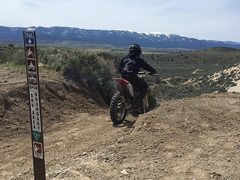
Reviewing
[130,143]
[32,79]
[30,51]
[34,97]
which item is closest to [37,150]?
[34,97]

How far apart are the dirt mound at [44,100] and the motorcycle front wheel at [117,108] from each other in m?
1.96

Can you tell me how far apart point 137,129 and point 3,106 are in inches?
159

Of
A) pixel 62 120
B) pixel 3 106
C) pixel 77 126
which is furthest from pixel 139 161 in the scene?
pixel 3 106

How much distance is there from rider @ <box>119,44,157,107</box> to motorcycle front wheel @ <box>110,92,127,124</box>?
0.40 meters

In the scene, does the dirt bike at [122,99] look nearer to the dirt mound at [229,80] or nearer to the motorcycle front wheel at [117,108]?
the motorcycle front wheel at [117,108]

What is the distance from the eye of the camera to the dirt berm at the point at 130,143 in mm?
4414

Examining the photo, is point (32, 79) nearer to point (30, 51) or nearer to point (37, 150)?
point (30, 51)

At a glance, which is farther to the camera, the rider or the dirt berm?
the rider

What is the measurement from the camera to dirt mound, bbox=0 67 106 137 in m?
7.25

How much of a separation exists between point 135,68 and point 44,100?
3443 mm

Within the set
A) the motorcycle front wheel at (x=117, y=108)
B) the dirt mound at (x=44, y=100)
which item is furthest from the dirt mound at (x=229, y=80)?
the motorcycle front wheel at (x=117, y=108)

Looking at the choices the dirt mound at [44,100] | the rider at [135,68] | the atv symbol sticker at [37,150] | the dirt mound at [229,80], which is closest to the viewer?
the atv symbol sticker at [37,150]

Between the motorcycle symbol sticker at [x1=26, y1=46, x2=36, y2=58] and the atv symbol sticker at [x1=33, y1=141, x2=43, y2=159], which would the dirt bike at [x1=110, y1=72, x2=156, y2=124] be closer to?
the atv symbol sticker at [x1=33, y1=141, x2=43, y2=159]

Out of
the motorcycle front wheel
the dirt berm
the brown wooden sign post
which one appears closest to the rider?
the motorcycle front wheel
